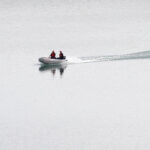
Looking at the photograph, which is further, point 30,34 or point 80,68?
point 30,34

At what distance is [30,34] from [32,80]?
22.4 meters

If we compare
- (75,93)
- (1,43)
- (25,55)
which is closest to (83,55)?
(25,55)

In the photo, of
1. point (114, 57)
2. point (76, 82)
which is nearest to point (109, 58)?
point (114, 57)

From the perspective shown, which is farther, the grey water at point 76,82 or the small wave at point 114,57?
the small wave at point 114,57

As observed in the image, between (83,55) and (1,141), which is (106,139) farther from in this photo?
(83,55)

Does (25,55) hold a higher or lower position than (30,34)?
lower

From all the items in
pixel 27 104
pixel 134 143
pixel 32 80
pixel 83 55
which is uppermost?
pixel 83 55

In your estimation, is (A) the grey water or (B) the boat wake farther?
(B) the boat wake

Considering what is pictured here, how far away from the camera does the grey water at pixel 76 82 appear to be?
146 ft

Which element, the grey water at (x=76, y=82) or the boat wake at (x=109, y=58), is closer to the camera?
the grey water at (x=76, y=82)

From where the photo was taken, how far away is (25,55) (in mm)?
68500

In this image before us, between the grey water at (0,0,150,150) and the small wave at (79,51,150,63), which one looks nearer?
the grey water at (0,0,150,150)

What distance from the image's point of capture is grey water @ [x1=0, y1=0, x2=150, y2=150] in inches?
1757

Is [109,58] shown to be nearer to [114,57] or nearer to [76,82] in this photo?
[114,57]
